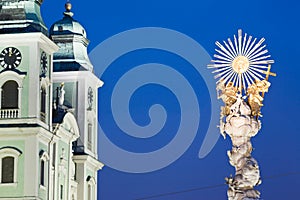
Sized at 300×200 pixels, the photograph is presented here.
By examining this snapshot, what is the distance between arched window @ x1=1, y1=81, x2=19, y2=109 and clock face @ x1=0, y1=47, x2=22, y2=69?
0.74 meters

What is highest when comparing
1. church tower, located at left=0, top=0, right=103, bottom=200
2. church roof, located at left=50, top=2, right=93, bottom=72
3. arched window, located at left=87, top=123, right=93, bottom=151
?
church roof, located at left=50, top=2, right=93, bottom=72

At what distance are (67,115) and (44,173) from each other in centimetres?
419

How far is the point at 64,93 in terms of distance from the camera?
5694cm

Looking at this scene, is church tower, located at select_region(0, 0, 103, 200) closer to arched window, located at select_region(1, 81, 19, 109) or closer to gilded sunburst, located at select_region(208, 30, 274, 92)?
arched window, located at select_region(1, 81, 19, 109)

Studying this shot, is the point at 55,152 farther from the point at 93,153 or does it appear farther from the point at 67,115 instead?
the point at 93,153

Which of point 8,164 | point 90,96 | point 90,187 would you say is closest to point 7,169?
point 8,164

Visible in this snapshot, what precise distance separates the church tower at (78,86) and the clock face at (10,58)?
6.83 m

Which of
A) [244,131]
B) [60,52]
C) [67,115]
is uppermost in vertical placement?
[60,52]

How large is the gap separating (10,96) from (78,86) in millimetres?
8322

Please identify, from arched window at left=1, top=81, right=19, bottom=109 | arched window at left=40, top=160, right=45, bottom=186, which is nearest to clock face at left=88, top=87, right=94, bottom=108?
arched window at left=1, top=81, right=19, bottom=109

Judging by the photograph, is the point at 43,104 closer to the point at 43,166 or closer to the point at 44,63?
the point at 44,63

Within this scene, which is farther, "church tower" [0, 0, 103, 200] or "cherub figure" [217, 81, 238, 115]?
"church tower" [0, 0, 103, 200]

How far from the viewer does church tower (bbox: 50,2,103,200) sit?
56656mm

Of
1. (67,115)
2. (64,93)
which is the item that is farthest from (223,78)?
(64,93)
